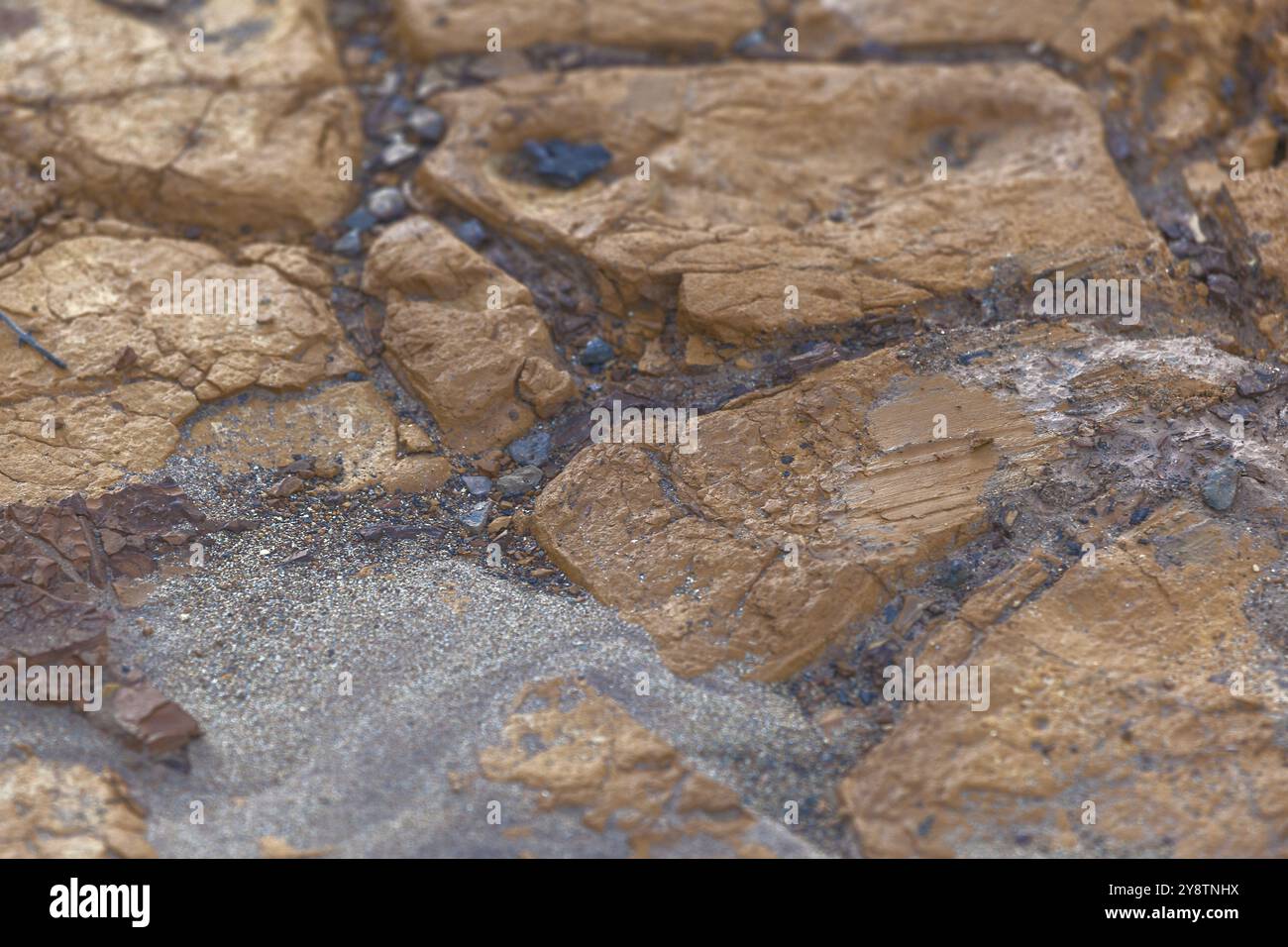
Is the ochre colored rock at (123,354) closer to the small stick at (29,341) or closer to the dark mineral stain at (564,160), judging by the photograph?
the small stick at (29,341)

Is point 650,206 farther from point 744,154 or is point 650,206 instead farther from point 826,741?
point 826,741

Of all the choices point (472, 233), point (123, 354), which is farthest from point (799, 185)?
point (123, 354)

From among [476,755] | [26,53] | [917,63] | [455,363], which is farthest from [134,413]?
[917,63]

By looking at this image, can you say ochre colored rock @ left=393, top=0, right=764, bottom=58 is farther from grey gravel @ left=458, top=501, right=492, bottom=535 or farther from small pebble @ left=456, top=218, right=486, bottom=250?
grey gravel @ left=458, top=501, right=492, bottom=535

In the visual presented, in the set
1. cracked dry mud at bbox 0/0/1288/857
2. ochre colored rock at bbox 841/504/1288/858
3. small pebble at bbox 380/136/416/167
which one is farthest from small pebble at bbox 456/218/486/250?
ochre colored rock at bbox 841/504/1288/858

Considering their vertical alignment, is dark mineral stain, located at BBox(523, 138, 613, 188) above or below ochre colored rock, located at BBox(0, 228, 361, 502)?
above

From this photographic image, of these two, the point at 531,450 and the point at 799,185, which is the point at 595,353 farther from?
the point at 799,185

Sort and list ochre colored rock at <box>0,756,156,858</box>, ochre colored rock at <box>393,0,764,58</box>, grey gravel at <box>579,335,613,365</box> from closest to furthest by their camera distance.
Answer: ochre colored rock at <box>0,756,156,858</box>
grey gravel at <box>579,335,613,365</box>
ochre colored rock at <box>393,0,764,58</box>
